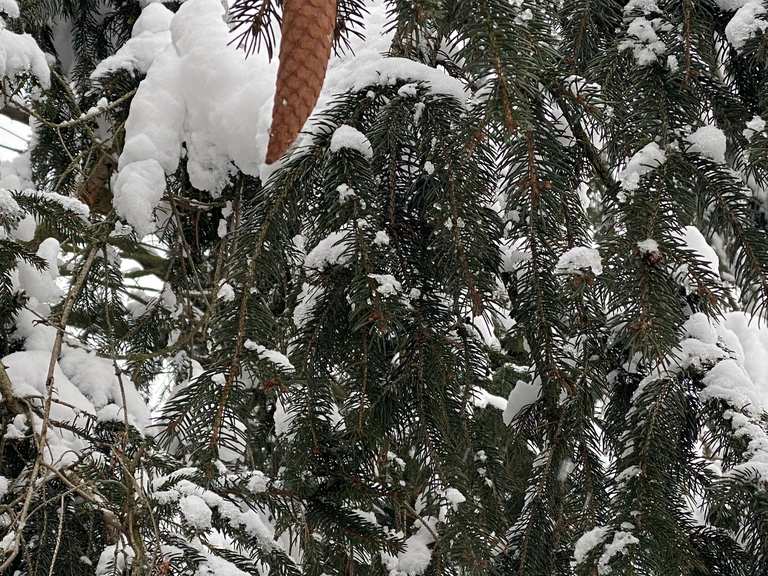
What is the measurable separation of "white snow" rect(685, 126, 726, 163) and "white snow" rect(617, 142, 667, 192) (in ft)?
0.18

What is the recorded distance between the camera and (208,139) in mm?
1910

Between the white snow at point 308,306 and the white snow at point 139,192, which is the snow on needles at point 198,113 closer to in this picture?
the white snow at point 139,192

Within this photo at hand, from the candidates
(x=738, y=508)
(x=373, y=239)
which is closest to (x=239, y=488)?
(x=373, y=239)

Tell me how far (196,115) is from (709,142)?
1349mm

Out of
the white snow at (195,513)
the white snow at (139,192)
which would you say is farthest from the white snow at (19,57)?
the white snow at (195,513)

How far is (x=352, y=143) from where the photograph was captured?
104 cm

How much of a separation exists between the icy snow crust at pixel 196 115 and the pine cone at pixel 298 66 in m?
0.99

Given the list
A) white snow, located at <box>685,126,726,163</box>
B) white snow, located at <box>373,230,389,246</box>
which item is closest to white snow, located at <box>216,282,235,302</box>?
white snow, located at <box>373,230,389,246</box>

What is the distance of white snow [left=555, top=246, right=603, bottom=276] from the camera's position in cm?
88

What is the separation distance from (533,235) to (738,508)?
20.8 inches

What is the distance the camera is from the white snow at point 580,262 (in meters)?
0.88

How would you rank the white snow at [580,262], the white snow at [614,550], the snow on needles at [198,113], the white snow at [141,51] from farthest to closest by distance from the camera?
the white snow at [141,51], the snow on needles at [198,113], the white snow at [614,550], the white snow at [580,262]

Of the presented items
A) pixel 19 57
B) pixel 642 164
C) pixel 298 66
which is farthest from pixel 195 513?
pixel 19 57

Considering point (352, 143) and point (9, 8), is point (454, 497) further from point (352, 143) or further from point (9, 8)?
point (9, 8)
